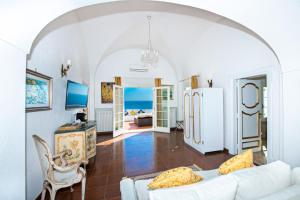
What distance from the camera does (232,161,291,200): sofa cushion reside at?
1.06 m

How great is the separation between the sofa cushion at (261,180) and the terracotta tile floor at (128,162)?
67.3 inches

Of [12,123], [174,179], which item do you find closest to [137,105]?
[12,123]

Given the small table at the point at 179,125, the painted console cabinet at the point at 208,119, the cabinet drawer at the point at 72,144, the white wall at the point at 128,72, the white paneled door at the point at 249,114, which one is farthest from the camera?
the small table at the point at 179,125

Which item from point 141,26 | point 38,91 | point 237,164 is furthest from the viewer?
point 141,26

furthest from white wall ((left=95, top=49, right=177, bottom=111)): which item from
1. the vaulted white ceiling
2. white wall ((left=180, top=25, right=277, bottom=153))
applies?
white wall ((left=180, top=25, right=277, bottom=153))

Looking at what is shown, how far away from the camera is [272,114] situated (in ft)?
8.93

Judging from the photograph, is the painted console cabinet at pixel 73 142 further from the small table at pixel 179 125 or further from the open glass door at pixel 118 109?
the small table at pixel 179 125

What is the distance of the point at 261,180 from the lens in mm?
1125

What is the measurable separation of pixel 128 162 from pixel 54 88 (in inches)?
83.6

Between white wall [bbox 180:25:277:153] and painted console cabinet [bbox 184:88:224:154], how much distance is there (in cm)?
18

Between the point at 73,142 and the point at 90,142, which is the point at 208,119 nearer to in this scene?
the point at 90,142

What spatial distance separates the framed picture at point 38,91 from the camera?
1865 millimetres

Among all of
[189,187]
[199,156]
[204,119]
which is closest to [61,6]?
[189,187]

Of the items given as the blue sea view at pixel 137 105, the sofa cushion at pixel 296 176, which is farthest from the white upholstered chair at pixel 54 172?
the blue sea view at pixel 137 105
